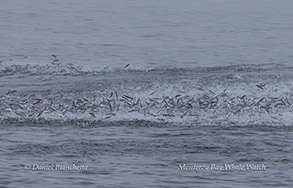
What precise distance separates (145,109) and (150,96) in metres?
0.90

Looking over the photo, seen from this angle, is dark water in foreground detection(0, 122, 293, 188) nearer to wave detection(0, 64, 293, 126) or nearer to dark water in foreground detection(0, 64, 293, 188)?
dark water in foreground detection(0, 64, 293, 188)

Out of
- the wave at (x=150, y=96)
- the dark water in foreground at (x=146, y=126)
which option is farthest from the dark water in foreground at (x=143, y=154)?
the wave at (x=150, y=96)

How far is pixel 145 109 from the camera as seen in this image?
17094 millimetres

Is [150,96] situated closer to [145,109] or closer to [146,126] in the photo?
[145,109]

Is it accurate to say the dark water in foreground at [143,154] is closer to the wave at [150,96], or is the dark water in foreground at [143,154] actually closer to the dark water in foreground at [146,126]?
the dark water in foreground at [146,126]

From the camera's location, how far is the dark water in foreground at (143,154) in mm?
12727

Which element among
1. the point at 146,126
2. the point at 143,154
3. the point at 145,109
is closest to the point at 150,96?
the point at 145,109

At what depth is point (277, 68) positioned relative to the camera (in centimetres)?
2136

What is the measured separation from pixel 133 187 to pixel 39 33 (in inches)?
706

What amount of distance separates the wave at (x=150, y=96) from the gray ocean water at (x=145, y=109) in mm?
24

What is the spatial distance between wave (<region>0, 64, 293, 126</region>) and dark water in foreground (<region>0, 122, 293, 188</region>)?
0.54 m

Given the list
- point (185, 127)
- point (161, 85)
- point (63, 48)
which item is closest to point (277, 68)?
point (161, 85)

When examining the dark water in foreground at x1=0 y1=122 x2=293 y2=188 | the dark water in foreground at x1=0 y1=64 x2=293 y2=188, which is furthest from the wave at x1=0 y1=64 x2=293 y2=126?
the dark water in foreground at x1=0 y1=122 x2=293 y2=188

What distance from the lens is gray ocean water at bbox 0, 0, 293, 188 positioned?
13.2 meters
